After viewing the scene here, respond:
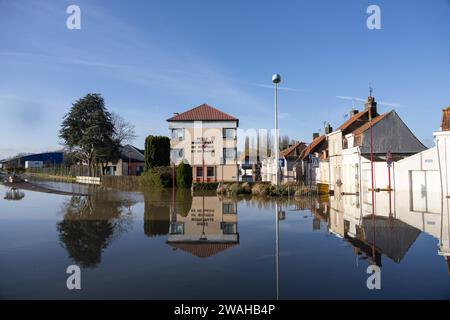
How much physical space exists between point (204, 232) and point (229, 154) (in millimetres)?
32793

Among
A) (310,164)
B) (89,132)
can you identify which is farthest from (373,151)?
(89,132)

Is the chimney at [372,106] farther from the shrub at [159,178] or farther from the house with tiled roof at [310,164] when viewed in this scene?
the shrub at [159,178]

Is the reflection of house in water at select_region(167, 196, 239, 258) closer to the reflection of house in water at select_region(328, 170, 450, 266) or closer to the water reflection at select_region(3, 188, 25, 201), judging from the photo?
the reflection of house in water at select_region(328, 170, 450, 266)

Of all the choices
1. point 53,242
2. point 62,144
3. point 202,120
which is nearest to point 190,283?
point 53,242

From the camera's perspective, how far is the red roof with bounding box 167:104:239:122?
4491 centimetres

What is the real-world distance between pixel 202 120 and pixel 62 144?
1001 inches

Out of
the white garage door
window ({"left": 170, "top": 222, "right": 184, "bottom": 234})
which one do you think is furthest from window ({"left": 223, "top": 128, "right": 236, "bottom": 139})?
window ({"left": 170, "top": 222, "right": 184, "bottom": 234})

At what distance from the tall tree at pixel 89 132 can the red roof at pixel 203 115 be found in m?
14.1

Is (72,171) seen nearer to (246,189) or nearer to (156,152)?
(156,152)

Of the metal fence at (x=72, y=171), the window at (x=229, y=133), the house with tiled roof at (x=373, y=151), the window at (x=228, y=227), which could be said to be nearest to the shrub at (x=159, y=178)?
the window at (x=229, y=133)

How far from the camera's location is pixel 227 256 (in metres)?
8.19

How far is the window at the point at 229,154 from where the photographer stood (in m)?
43.7
